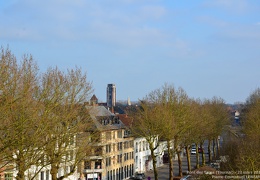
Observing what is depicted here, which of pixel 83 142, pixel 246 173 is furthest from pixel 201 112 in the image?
pixel 246 173

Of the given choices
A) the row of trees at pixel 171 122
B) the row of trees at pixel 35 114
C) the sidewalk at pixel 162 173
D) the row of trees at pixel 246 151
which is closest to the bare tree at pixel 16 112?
the row of trees at pixel 35 114

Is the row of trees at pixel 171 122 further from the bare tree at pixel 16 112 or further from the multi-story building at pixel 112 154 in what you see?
the bare tree at pixel 16 112

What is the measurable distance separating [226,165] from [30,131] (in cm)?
2466

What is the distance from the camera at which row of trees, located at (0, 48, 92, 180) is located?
29.8 m

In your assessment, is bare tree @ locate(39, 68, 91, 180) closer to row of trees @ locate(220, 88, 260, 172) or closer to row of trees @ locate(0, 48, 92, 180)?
row of trees @ locate(0, 48, 92, 180)

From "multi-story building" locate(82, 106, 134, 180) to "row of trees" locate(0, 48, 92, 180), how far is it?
2364 centimetres

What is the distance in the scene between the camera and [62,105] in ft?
140

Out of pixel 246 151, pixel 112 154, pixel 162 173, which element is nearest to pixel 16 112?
pixel 246 151

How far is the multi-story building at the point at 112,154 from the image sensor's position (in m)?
71.8

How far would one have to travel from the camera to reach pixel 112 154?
7738cm

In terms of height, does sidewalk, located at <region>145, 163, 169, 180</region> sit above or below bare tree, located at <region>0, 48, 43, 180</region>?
below

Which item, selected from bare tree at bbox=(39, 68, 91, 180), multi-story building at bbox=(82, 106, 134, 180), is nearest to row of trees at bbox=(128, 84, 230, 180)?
multi-story building at bbox=(82, 106, 134, 180)

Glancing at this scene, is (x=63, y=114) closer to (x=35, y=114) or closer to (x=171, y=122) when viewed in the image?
(x=35, y=114)

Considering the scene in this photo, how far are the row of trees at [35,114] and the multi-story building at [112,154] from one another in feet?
77.6
